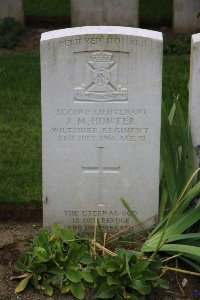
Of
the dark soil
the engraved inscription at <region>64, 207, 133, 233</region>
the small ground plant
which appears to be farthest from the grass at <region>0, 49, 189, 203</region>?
the small ground plant

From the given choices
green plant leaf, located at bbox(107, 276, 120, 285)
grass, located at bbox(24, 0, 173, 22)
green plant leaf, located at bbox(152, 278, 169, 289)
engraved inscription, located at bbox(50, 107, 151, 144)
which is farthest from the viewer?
grass, located at bbox(24, 0, 173, 22)

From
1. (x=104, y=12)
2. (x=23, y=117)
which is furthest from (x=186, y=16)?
(x=23, y=117)

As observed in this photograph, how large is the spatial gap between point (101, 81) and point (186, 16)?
6.43m

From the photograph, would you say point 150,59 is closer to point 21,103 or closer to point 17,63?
point 21,103

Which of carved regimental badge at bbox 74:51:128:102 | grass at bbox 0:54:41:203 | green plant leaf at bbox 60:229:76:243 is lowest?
green plant leaf at bbox 60:229:76:243

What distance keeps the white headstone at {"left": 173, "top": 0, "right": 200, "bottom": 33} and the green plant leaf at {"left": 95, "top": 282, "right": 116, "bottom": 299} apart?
23.0 ft

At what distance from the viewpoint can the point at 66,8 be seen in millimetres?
12852

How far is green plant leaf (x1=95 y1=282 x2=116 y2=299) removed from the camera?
15.4 ft

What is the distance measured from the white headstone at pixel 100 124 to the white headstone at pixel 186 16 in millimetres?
6118

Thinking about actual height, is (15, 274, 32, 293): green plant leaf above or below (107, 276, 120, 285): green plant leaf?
below

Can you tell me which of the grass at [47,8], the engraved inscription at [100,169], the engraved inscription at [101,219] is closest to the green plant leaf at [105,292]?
the engraved inscription at [101,219]

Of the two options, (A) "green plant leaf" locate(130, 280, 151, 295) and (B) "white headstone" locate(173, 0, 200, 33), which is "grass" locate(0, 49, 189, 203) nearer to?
(B) "white headstone" locate(173, 0, 200, 33)

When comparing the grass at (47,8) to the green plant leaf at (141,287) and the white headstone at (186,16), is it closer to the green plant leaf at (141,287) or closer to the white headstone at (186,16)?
the white headstone at (186,16)

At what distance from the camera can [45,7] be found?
1287cm
